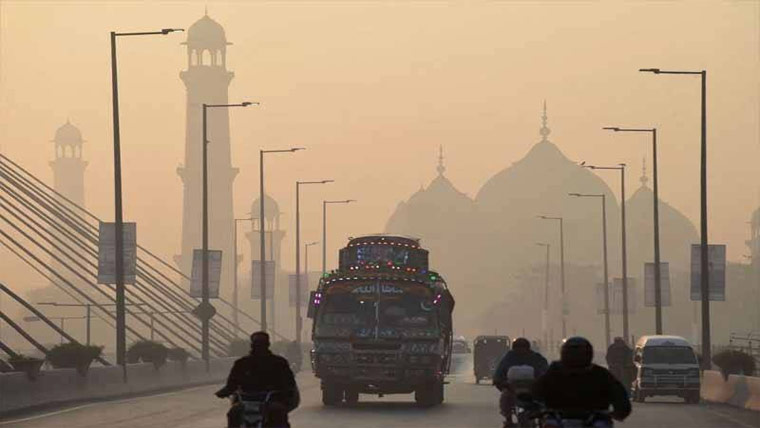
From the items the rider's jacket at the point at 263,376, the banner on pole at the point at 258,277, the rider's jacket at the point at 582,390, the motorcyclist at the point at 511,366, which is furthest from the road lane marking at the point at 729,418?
the banner on pole at the point at 258,277

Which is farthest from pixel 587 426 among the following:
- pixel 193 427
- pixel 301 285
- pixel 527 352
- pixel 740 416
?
pixel 301 285

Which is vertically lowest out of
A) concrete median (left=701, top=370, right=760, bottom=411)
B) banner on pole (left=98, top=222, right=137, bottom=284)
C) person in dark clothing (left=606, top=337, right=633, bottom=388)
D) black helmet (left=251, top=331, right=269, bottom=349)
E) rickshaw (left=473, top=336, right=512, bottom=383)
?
rickshaw (left=473, top=336, right=512, bottom=383)

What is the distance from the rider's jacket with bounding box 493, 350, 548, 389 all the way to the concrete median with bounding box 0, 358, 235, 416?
52.6 feet

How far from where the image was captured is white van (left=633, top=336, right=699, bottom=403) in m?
50.4

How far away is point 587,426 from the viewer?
18.3m

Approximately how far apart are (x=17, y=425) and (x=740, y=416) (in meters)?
14.4

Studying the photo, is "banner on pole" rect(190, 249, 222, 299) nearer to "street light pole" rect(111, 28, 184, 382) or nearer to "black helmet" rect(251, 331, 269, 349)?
"street light pole" rect(111, 28, 184, 382)

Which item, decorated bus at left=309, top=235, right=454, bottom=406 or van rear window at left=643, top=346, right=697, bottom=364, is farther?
van rear window at left=643, top=346, right=697, bottom=364

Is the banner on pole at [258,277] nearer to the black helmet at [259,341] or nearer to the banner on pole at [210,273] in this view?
the banner on pole at [210,273]

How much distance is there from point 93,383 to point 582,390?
32931 mm

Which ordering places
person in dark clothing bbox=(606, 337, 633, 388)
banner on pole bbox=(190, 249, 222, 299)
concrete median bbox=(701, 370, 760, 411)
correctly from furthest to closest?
banner on pole bbox=(190, 249, 222, 299), person in dark clothing bbox=(606, 337, 633, 388), concrete median bbox=(701, 370, 760, 411)

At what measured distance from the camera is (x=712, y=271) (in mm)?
62812

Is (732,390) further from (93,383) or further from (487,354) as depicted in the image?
(487,354)

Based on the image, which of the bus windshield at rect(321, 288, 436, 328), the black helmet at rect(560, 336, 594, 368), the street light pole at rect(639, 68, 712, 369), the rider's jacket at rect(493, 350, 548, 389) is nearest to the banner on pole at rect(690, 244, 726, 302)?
the street light pole at rect(639, 68, 712, 369)
